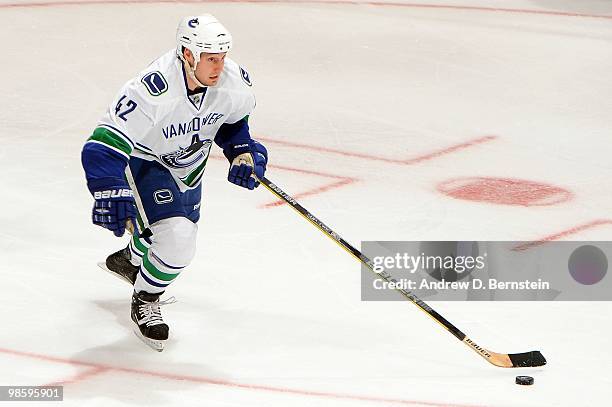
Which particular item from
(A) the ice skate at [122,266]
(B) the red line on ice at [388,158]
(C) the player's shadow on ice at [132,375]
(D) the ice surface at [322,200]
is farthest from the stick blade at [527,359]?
(B) the red line on ice at [388,158]

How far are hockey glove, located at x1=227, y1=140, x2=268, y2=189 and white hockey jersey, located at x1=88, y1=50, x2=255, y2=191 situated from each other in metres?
0.11

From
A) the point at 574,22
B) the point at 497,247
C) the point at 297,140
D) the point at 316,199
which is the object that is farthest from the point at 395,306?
the point at 574,22

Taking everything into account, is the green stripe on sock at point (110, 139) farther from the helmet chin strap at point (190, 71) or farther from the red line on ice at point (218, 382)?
the red line on ice at point (218, 382)

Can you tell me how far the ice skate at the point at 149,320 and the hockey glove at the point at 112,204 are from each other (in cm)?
49

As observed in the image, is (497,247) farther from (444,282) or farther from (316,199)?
(316,199)

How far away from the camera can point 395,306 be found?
4953 millimetres

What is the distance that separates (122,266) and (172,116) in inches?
36.3

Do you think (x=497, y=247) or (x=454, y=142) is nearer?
(x=497, y=247)

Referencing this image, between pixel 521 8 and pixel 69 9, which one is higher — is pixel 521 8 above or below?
above

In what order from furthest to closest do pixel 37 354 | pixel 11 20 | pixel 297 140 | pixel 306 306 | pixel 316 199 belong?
pixel 11 20 → pixel 297 140 → pixel 316 199 → pixel 306 306 → pixel 37 354

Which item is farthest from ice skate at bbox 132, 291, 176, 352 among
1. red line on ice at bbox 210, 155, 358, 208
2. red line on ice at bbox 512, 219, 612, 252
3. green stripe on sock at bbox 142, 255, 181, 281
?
red line on ice at bbox 512, 219, 612, 252

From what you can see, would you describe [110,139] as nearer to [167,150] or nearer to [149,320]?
[167,150]

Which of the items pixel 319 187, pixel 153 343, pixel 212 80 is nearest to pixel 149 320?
pixel 153 343

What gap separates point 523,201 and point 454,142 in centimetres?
93
